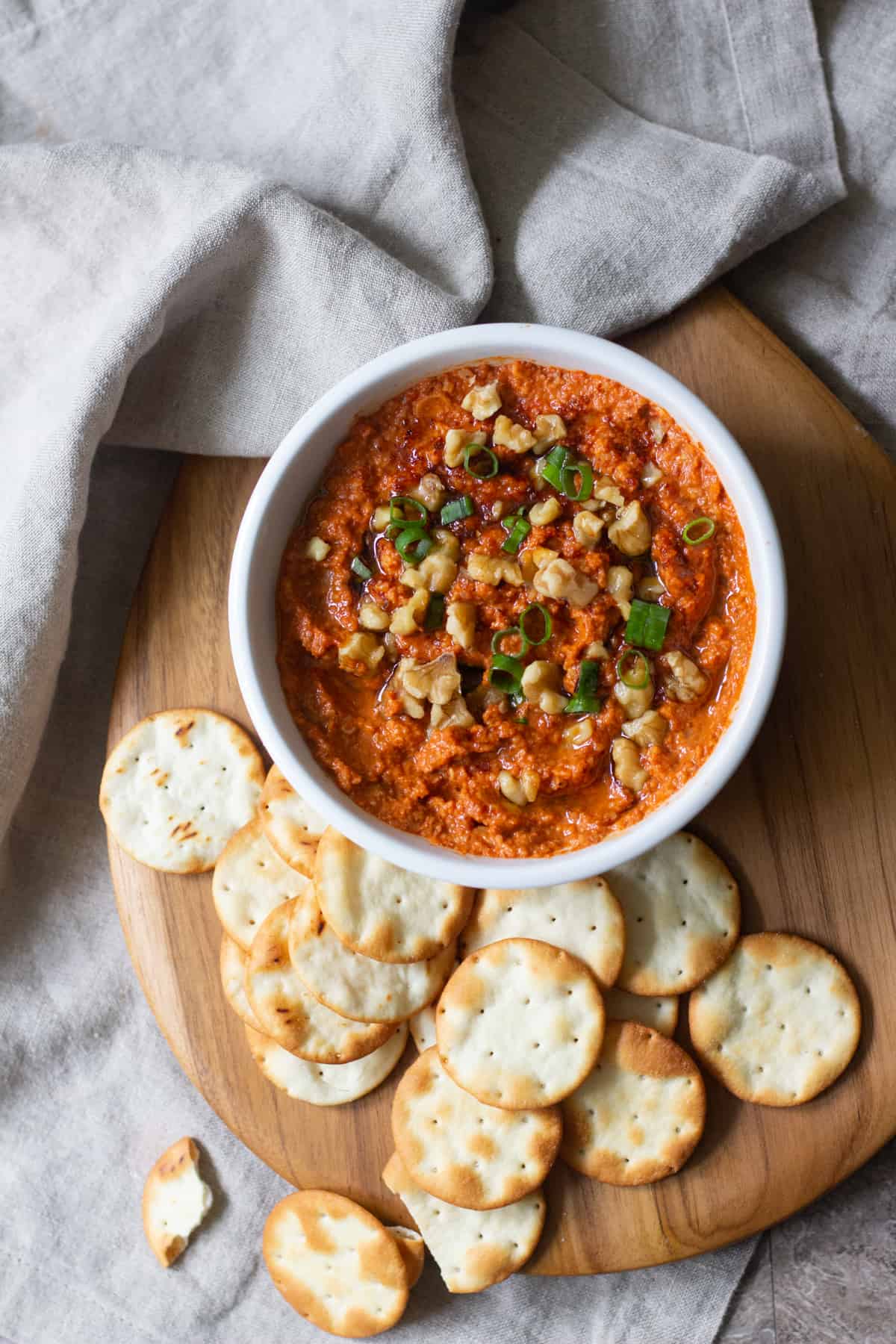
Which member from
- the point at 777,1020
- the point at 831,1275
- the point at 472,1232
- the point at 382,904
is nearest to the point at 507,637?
the point at 382,904

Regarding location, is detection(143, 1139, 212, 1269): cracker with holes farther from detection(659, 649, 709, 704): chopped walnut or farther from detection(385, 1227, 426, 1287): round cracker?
detection(659, 649, 709, 704): chopped walnut

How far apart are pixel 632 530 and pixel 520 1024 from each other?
122 centimetres

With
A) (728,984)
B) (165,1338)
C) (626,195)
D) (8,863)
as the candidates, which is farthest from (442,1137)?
(626,195)

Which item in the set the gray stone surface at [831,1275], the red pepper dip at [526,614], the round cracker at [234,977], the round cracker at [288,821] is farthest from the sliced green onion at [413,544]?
the gray stone surface at [831,1275]

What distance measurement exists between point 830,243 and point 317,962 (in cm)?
222

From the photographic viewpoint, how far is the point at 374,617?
240 cm

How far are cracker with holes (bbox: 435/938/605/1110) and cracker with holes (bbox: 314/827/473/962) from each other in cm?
13

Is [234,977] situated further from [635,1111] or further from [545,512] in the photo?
[545,512]

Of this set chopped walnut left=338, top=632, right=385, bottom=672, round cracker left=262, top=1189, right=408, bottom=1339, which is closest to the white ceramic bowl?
chopped walnut left=338, top=632, right=385, bottom=672

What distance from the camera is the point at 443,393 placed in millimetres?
2441

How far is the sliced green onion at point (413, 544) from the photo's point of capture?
2.40m

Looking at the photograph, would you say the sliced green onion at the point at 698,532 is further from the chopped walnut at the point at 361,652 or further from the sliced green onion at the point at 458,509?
the chopped walnut at the point at 361,652

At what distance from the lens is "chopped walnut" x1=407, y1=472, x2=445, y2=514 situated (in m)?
2.43

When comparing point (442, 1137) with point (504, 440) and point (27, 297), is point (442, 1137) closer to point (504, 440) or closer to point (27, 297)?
point (504, 440)
